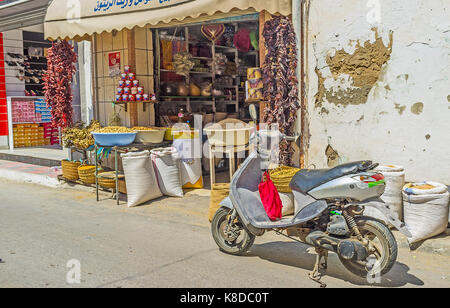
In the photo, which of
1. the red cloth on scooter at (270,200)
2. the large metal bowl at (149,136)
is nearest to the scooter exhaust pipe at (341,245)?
the red cloth on scooter at (270,200)

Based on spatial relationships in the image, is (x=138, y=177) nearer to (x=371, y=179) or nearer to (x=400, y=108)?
(x=400, y=108)

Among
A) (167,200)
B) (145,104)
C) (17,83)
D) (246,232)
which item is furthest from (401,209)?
(17,83)

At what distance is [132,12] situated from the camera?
8.19 meters

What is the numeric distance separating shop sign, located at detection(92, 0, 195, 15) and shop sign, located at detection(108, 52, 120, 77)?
126 centimetres

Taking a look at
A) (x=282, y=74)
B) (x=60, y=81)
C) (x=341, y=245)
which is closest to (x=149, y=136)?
(x=60, y=81)

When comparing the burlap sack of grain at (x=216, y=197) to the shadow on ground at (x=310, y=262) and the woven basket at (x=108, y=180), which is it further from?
the woven basket at (x=108, y=180)

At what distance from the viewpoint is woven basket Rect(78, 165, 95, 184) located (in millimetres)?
8875

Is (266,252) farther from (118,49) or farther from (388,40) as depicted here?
(118,49)

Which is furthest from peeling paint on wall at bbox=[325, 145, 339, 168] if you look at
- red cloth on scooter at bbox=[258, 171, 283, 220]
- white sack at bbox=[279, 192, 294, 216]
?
red cloth on scooter at bbox=[258, 171, 283, 220]

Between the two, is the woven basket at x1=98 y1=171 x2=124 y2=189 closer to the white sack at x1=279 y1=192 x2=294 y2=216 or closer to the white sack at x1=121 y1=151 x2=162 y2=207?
the white sack at x1=121 y1=151 x2=162 y2=207

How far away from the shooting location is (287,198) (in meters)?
6.34

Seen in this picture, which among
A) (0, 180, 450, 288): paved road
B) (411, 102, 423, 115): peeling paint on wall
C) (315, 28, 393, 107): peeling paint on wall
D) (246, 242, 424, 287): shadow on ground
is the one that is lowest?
(246, 242, 424, 287): shadow on ground

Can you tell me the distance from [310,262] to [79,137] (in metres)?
5.81
